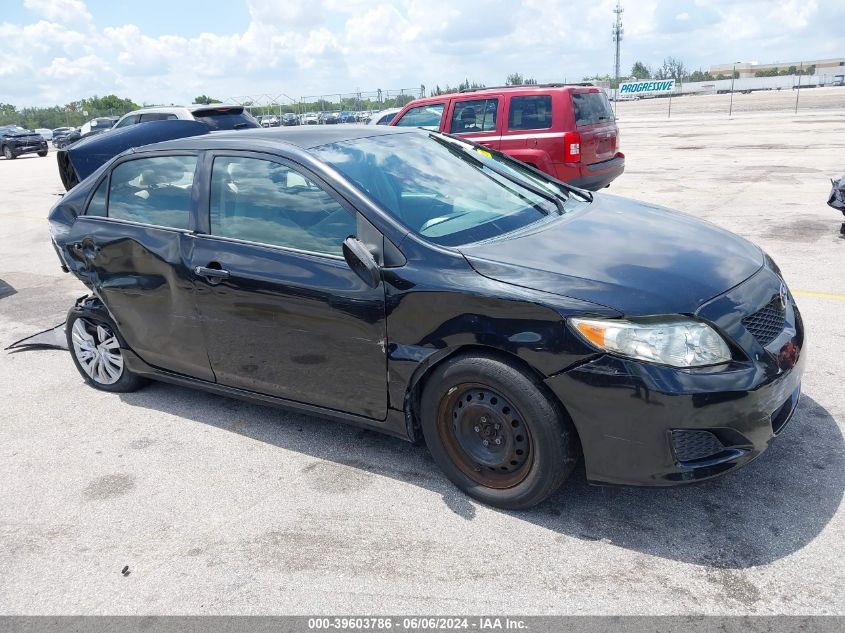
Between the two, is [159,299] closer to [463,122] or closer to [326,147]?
[326,147]

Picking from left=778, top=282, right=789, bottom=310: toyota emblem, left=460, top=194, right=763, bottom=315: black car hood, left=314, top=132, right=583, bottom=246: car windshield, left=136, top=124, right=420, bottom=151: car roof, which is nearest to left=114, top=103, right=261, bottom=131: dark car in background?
left=136, top=124, right=420, bottom=151: car roof

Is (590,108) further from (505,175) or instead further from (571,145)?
(505,175)

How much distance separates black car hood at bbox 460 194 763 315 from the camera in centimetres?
278

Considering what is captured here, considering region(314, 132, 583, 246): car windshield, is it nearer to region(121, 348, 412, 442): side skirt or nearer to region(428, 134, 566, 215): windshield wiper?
region(428, 134, 566, 215): windshield wiper

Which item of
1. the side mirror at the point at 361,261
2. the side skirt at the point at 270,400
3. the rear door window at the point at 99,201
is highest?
the rear door window at the point at 99,201

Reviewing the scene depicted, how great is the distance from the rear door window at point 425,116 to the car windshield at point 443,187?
6.60 metres

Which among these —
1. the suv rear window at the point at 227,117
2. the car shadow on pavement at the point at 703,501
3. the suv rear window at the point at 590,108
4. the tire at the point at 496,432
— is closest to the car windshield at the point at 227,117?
the suv rear window at the point at 227,117

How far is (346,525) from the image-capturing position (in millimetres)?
3145

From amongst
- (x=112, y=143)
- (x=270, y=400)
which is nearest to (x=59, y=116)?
(x=112, y=143)

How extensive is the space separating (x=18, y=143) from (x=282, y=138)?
108 ft

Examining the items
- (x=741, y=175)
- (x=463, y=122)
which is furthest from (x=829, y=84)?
(x=463, y=122)

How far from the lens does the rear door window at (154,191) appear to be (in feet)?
13.0

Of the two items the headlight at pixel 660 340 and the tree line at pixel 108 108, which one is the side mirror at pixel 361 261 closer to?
the headlight at pixel 660 340

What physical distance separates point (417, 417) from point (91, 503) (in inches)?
66.2
